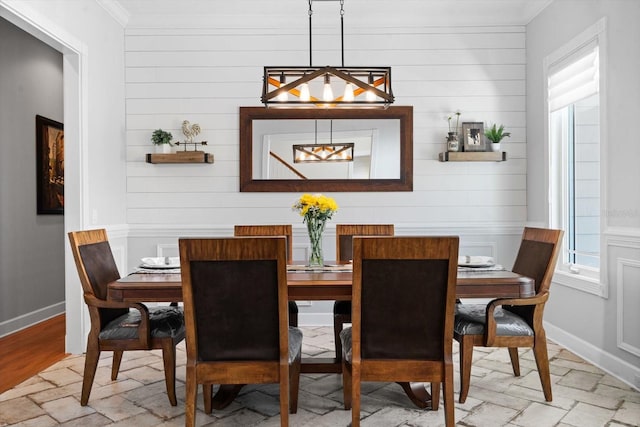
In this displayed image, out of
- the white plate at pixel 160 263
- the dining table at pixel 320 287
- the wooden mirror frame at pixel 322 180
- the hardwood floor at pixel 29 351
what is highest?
the wooden mirror frame at pixel 322 180

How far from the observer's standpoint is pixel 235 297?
2.17 meters

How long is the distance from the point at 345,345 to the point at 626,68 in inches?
97.5

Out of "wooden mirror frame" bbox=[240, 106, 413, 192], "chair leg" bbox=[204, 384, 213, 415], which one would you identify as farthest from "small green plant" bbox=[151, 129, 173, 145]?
"chair leg" bbox=[204, 384, 213, 415]

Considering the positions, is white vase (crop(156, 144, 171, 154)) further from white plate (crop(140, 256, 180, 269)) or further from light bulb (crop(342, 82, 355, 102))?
light bulb (crop(342, 82, 355, 102))

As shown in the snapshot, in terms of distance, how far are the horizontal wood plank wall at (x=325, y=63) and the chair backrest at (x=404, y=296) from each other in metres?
2.60

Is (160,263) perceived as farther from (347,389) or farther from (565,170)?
(565,170)

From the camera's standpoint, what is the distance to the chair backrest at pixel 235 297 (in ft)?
6.95

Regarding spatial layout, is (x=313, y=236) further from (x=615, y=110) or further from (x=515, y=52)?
(x=515, y=52)

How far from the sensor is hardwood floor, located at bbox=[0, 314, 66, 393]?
11.3 ft

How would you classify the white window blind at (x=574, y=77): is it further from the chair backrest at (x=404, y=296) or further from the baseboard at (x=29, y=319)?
the baseboard at (x=29, y=319)

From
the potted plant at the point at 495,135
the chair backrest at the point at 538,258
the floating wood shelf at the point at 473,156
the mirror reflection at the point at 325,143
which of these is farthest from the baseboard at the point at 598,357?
the mirror reflection at the point at 325,143

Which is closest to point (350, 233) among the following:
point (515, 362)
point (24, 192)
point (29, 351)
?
point (515, 362)

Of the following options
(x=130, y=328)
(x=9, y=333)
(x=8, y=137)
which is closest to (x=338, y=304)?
(x=130, y=328)

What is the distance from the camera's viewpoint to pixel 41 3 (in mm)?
3400
